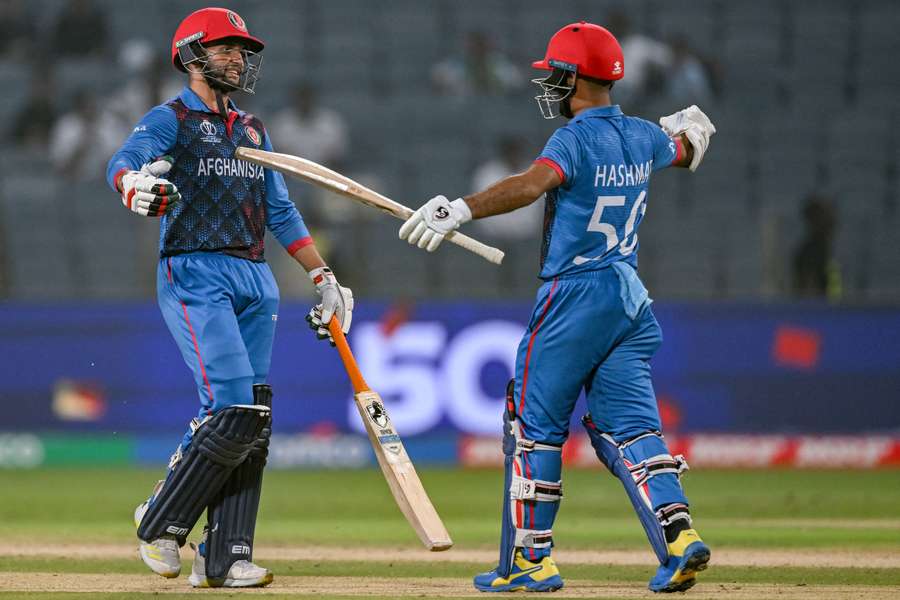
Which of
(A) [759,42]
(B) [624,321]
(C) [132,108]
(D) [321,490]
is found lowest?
(D) [321,490]

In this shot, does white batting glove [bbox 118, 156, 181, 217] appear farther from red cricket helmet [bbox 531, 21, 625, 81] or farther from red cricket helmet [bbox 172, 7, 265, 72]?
red cricket helmet [bbox 531, 21, 625, 81]

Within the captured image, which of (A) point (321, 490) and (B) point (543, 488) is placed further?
(A) point (321, 490)

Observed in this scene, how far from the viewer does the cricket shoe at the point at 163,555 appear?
4.99 meters

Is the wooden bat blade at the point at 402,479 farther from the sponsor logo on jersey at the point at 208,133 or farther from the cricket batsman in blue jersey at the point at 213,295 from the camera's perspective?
the sponsor logo on jersey at the point at 208,133

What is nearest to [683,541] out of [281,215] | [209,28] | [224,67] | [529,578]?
[529,578]

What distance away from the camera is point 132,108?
12.2 metres

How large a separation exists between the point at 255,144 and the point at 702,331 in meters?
5.70

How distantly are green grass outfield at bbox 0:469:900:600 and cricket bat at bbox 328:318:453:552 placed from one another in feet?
0.67

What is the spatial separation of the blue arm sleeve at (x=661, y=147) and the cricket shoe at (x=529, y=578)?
1371 millimetres

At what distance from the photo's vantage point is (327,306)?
531cm

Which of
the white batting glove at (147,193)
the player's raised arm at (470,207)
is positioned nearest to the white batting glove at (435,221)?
the player's raised arm at (470,207)

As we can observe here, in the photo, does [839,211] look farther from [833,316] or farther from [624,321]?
[624,321]

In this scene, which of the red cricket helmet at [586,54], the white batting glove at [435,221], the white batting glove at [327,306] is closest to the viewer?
the white batting glove at [435,221]

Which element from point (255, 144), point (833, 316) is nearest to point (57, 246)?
point (833, 316)
